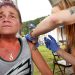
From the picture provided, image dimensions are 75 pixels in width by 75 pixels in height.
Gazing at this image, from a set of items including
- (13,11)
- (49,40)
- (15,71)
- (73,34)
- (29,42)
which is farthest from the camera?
(49,40)

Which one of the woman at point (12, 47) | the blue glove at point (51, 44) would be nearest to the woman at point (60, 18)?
the woman at point (12, 47)

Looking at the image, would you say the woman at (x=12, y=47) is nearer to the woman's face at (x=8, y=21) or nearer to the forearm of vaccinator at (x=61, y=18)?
the woman's face at (x=8, y=21)

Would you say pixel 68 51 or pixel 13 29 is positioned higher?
pixel 13 29

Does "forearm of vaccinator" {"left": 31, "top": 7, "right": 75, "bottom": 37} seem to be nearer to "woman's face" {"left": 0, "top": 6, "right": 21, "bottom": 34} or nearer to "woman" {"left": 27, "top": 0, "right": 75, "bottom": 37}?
"woman" {"left": 27, "top": 0, "right": 75, "bottom": 37}

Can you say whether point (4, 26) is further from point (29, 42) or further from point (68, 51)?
point (68, 51)

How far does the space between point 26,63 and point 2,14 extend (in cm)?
31

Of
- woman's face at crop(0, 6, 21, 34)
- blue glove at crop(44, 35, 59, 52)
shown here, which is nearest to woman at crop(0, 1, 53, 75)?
woman's face at crop(0, 6, 21, 34)

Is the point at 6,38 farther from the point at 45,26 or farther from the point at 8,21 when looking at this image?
the point at 45,26

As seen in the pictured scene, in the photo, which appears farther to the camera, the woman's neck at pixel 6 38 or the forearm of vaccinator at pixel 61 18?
the forearm of vaccinator at pixel 61 18

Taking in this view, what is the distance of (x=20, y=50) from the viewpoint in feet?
4.48

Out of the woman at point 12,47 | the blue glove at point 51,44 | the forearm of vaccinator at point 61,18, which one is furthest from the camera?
the blue glove at point 51,44

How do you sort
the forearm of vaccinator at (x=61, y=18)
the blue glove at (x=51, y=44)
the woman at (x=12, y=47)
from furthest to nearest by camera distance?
the blue glove at (x=51, y=44), the forearm of vaccinator at (x=61, y=18), the woman at (x=12, y=47)

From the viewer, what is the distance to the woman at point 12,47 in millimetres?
1288

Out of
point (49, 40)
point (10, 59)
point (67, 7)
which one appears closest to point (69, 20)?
point (67, 7)
